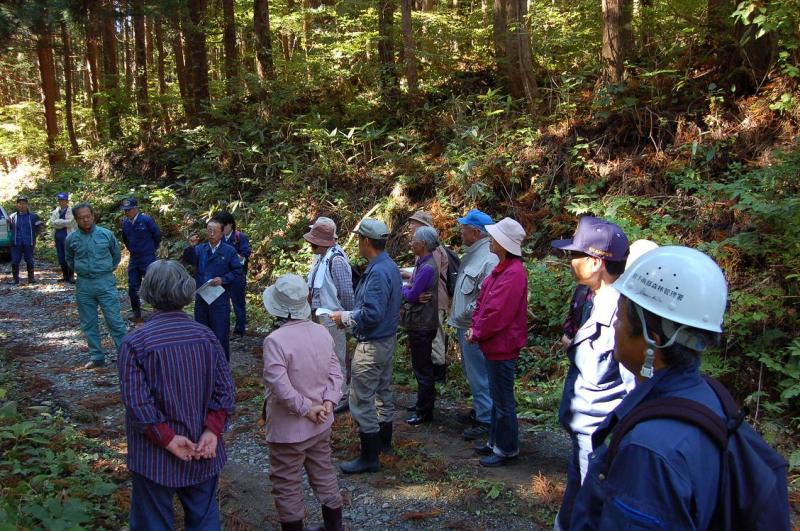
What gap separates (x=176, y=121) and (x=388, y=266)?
1870 centimetres

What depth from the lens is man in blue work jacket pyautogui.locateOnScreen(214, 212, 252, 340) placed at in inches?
307

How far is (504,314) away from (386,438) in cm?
179

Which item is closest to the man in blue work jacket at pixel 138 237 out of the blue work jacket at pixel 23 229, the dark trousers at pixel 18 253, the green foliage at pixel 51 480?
the green foliage at pixel 51 480

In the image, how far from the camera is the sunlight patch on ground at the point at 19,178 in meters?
26.1

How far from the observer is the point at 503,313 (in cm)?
487

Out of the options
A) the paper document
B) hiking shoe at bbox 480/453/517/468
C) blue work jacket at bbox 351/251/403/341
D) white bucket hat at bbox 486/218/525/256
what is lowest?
hiking shoe at bbox 480/453/517/468

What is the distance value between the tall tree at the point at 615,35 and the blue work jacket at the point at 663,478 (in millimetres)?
9944

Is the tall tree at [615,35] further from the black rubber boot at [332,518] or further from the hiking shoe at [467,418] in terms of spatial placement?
the black rubber boot at [332,518]

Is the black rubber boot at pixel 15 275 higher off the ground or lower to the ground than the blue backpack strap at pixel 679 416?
lower

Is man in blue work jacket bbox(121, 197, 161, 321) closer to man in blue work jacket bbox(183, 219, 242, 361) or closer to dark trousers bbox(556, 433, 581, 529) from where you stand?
man in blue work jacket bbox(183, 219, 242, 361)

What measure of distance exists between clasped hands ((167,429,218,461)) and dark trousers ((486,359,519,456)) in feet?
8.42

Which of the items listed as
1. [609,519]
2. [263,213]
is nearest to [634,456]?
[609,519]

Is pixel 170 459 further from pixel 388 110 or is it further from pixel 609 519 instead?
pixel 388 110

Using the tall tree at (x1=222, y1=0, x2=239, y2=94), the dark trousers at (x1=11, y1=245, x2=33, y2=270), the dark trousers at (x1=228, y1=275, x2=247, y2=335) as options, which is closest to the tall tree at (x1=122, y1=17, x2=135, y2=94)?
the tall tree at (x1=222, y1=0, x2=239, y2=94)
